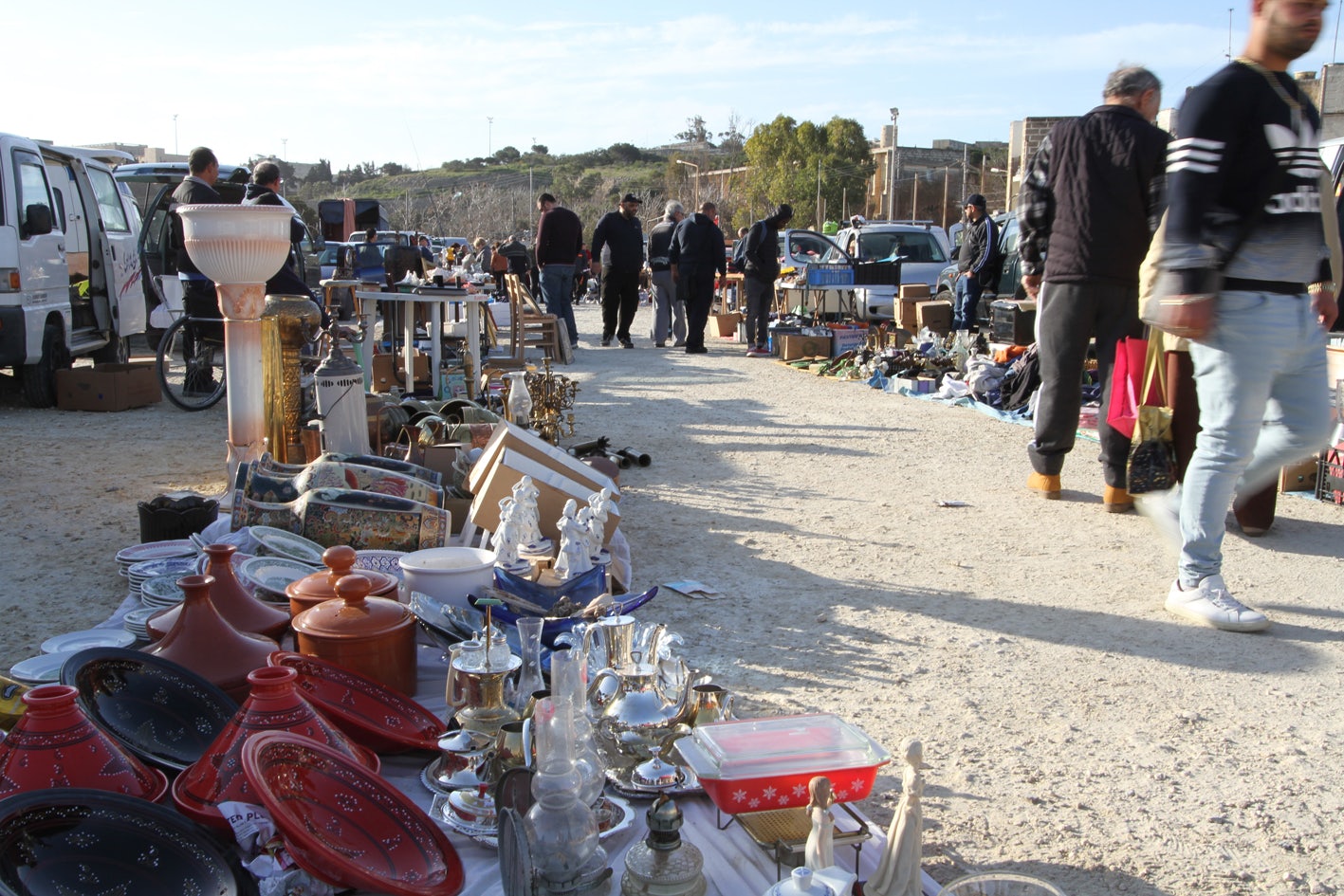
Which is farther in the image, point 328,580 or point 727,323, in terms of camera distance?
point 727,323

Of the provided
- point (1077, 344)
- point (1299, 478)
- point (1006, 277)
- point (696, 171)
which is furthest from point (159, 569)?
point (696, 171)

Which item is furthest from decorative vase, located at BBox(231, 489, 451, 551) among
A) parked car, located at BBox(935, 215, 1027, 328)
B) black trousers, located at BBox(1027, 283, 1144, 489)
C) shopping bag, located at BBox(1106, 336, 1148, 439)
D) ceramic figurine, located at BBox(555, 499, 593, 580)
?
parked car, located at BBox(935, 215, 1027, 328)

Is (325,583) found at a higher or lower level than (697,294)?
lower

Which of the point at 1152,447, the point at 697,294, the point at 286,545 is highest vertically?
the point at 697,294

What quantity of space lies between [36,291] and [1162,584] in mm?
7917

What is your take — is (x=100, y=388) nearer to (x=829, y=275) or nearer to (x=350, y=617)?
(x=350, y=617)

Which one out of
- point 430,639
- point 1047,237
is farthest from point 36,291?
point 1047,237

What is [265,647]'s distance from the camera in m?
2.54

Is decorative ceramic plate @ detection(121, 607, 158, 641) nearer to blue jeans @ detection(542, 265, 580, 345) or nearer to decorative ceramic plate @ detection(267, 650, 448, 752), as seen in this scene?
decorative ceramic plate @ detection(267, 650, 448, 752)

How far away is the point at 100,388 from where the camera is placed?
8133 millimetres

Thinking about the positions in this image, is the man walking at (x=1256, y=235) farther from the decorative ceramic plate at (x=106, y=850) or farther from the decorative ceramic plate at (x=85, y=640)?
the decorative ceramic plate at (x=85, y=640)

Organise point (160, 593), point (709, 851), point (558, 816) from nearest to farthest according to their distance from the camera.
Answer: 1. point (558, 816)
2. point (709, 851)
3. point (160, 593)

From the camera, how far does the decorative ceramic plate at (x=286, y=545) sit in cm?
368

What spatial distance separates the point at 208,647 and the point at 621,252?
415 inches
